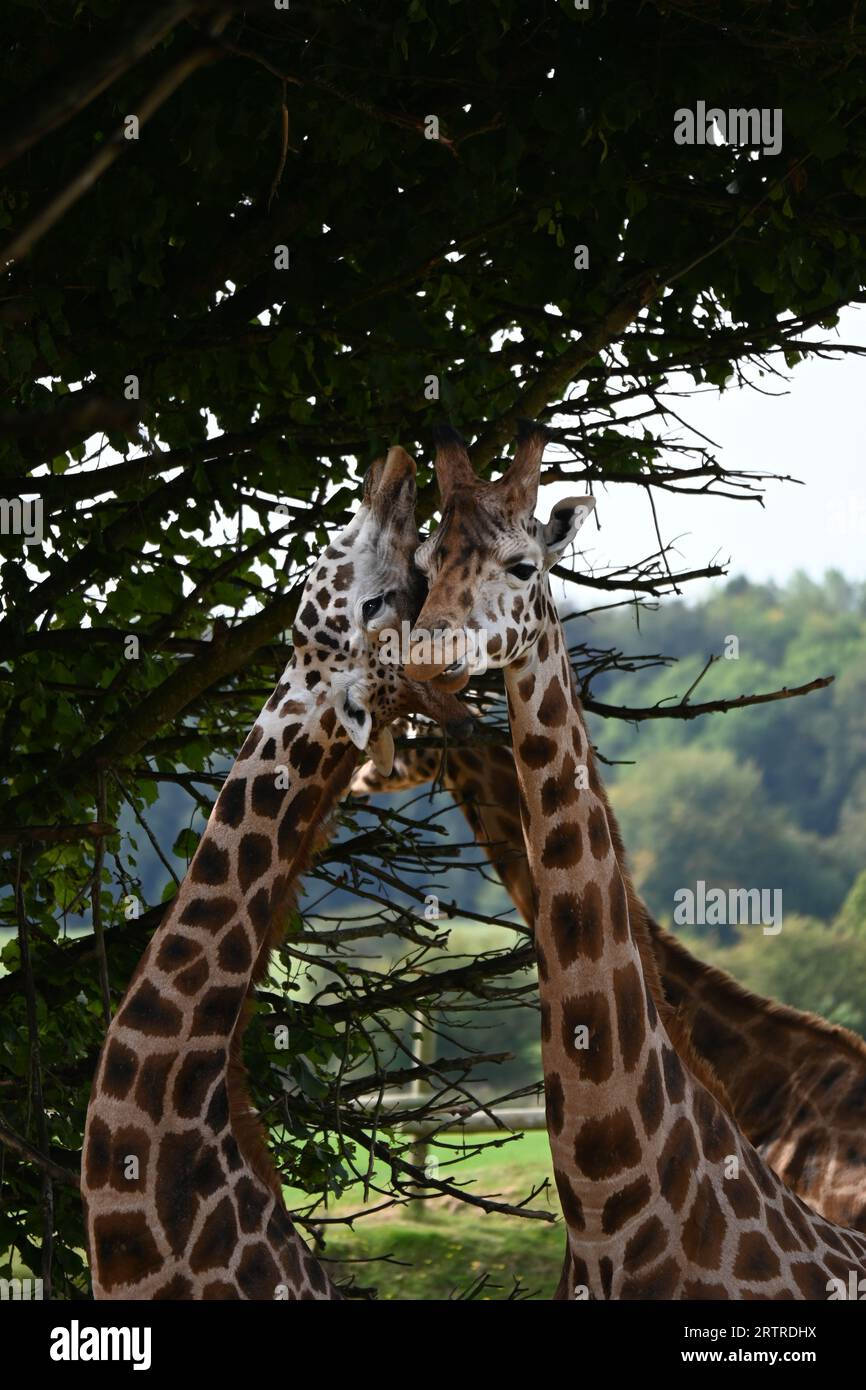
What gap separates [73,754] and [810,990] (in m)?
44.5

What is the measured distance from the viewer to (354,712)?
3973 millimetres

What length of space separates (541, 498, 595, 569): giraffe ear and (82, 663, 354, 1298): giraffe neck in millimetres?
677

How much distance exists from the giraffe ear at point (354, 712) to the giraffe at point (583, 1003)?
0.37m

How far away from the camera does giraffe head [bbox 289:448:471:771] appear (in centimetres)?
395

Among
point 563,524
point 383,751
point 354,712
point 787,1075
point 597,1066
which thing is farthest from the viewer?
point 787,1075

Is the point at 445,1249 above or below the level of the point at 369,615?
below

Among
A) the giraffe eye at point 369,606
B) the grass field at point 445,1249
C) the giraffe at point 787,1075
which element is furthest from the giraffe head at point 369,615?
the grass field at point 445,1249

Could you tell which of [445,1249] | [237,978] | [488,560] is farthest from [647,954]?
[445,1249]

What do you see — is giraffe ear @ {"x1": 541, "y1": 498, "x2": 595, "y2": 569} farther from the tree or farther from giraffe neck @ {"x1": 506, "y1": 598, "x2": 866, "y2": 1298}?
the tree

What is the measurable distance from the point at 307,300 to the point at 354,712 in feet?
5.28

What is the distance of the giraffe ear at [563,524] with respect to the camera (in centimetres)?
382

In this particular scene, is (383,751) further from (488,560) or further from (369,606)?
(488,560)
